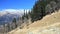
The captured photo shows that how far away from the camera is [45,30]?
22.8 meters

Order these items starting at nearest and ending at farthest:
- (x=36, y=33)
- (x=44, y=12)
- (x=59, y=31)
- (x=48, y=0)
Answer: (x=59, y=31)
(x=36, y=33)
(x=44, y=12)
(x=48, y=0)

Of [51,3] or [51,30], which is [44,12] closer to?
[51,3]

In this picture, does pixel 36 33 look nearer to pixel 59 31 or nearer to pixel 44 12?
pixel 59 31

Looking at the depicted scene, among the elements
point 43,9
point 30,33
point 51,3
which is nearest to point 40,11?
point 43,9

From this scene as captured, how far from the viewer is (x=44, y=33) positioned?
22.2 meters

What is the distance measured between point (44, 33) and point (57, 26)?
2.00 metres

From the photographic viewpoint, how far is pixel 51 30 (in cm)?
2214

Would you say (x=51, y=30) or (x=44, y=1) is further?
(x=44, y=1)

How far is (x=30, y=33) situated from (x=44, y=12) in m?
28.5

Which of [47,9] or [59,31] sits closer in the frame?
[59,31]

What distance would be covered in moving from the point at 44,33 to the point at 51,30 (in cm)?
87

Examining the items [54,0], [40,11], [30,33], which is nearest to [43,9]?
[40,11]

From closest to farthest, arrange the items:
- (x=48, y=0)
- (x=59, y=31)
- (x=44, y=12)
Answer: (x=59, y=31) → (x=44, y=12) → (x=48, y=0)

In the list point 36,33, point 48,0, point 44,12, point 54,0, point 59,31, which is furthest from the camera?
point 48,0
